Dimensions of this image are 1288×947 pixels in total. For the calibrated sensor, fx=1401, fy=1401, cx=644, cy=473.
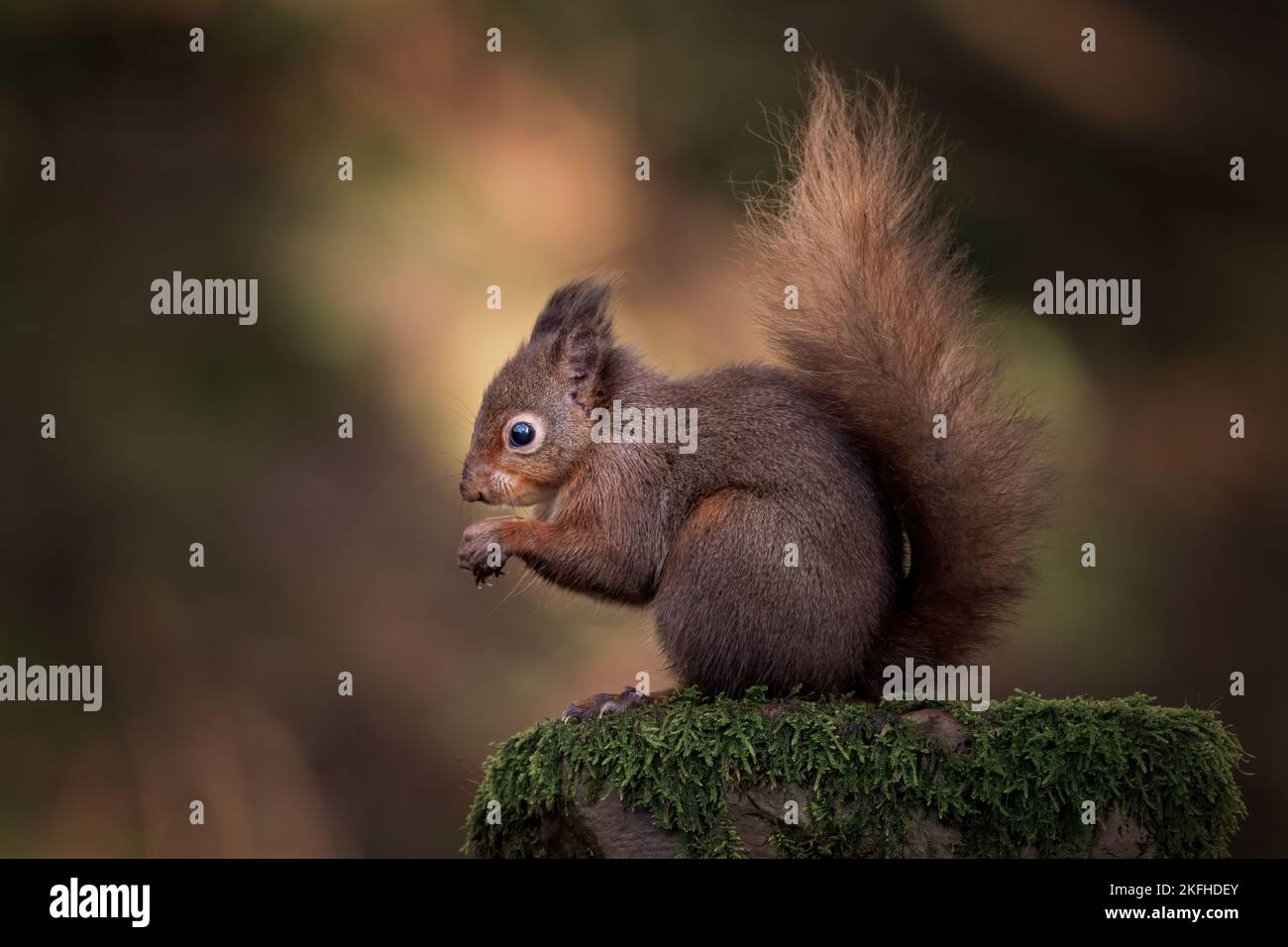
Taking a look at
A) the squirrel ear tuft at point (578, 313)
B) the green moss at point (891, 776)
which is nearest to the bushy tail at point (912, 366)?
the green moss at point (891, 776)

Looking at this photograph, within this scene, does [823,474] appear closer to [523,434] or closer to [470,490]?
[523,434]

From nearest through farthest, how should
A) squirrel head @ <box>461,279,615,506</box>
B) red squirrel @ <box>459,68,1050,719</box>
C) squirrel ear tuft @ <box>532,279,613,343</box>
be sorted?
red squirrel @ <box>459,68,1050,719</box>, squirrel head @ <box>461,279,615,506</box>, squirrel ear tuft @ <box>532,279,613,343</box>

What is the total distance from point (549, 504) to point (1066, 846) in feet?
4.45

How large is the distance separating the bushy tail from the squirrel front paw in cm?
81

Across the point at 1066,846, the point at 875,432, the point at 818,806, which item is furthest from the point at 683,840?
the point at 875,432

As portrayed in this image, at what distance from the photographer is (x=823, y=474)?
3.02m

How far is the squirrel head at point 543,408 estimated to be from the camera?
3.17 metres

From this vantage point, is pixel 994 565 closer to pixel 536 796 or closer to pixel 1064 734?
pixel 1064 734

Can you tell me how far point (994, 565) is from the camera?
3096 mm

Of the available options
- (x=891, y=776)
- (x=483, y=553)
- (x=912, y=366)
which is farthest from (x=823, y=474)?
(x=483, y=553)

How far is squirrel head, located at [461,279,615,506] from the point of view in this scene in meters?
3.17

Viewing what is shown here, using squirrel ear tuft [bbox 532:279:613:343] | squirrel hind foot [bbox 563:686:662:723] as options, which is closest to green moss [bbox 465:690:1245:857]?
squirrel hind foot [bbox 563:686:662:723]

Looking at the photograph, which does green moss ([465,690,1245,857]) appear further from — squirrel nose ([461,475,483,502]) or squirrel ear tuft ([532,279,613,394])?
squirrel ear tuft ([532,279,613,394])

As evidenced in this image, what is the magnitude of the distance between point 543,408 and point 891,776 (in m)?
1.11
